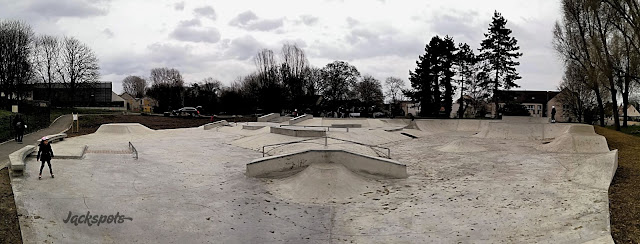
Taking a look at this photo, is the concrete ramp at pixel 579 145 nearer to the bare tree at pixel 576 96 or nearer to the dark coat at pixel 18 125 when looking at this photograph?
the dark coat at pixel 18 125

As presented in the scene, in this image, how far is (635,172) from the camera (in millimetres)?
12938

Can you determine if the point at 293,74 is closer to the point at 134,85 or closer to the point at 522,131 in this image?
the point at 522,131

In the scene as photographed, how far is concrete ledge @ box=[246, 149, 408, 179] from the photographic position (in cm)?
1475

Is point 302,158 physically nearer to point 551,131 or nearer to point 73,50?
point 551,131

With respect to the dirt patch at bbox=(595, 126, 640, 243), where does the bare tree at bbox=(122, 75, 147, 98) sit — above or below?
above

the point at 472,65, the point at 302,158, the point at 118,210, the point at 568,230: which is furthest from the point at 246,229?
the point at 472,65

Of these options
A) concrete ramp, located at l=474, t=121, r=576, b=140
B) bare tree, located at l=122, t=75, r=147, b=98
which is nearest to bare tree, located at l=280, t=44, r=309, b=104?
concrete ramp, located at l=474, t=121, r=576, b=140

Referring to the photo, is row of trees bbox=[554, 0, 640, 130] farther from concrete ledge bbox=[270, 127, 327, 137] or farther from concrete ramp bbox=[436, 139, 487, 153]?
concrete ledge bbox=[270, 127, 327, 137]

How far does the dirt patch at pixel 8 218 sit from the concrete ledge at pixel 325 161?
22.8 feet

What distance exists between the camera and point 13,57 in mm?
41844

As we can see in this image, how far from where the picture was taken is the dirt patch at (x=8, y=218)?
7.48 m

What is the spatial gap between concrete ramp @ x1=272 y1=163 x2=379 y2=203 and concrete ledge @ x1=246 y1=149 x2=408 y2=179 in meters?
0.55

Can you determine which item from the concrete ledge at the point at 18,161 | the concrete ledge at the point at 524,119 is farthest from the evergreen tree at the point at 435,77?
the concrete ledge at the point at 18,161

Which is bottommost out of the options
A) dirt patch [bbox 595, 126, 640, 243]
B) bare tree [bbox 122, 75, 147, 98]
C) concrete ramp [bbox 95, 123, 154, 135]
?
dirt patch [bbox 595, 126, 640, 243]
